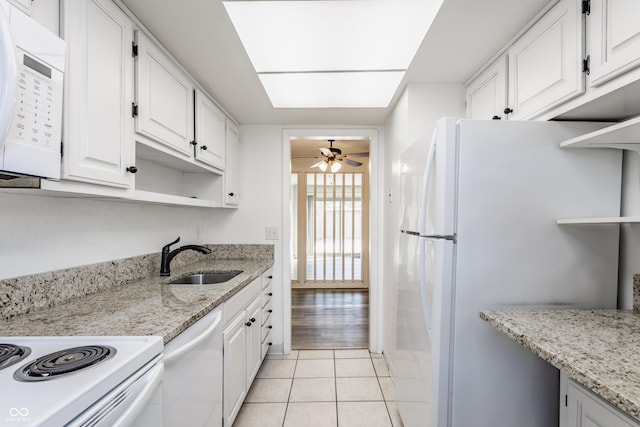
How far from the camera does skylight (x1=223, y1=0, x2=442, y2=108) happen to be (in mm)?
1340

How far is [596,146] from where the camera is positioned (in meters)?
1.28

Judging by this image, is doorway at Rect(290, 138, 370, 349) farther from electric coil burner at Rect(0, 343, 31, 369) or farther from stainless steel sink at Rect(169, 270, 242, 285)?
electric coil burner at Rect(0, 343, 31, 369)

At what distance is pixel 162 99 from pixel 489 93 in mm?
1772

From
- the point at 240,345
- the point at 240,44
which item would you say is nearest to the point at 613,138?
the point at 240,44

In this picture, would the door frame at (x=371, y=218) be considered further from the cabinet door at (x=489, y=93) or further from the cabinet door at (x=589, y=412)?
the cabinet door at (x=589, y=412)

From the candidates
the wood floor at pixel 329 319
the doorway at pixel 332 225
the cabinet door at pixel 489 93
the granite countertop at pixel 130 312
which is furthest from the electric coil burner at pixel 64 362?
the doorway at pixel 332 225

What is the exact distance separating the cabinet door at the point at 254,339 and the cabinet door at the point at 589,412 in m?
1.64

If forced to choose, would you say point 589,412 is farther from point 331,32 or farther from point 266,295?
point 266,295

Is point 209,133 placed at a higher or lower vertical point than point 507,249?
higher

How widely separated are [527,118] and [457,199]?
1.87 ft

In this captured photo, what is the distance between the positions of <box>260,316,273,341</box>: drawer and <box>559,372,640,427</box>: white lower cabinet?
6.40 feet

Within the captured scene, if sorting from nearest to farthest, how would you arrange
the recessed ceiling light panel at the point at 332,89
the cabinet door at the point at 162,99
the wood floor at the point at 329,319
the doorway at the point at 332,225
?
the cabinet door at the point at 162,99, the recessed ceiling light panel at the point at 332,89, the wood floor at the point at 329,319, the doorway at the point at 332,225

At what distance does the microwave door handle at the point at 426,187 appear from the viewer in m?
1.36

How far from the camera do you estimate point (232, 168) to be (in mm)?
2691
